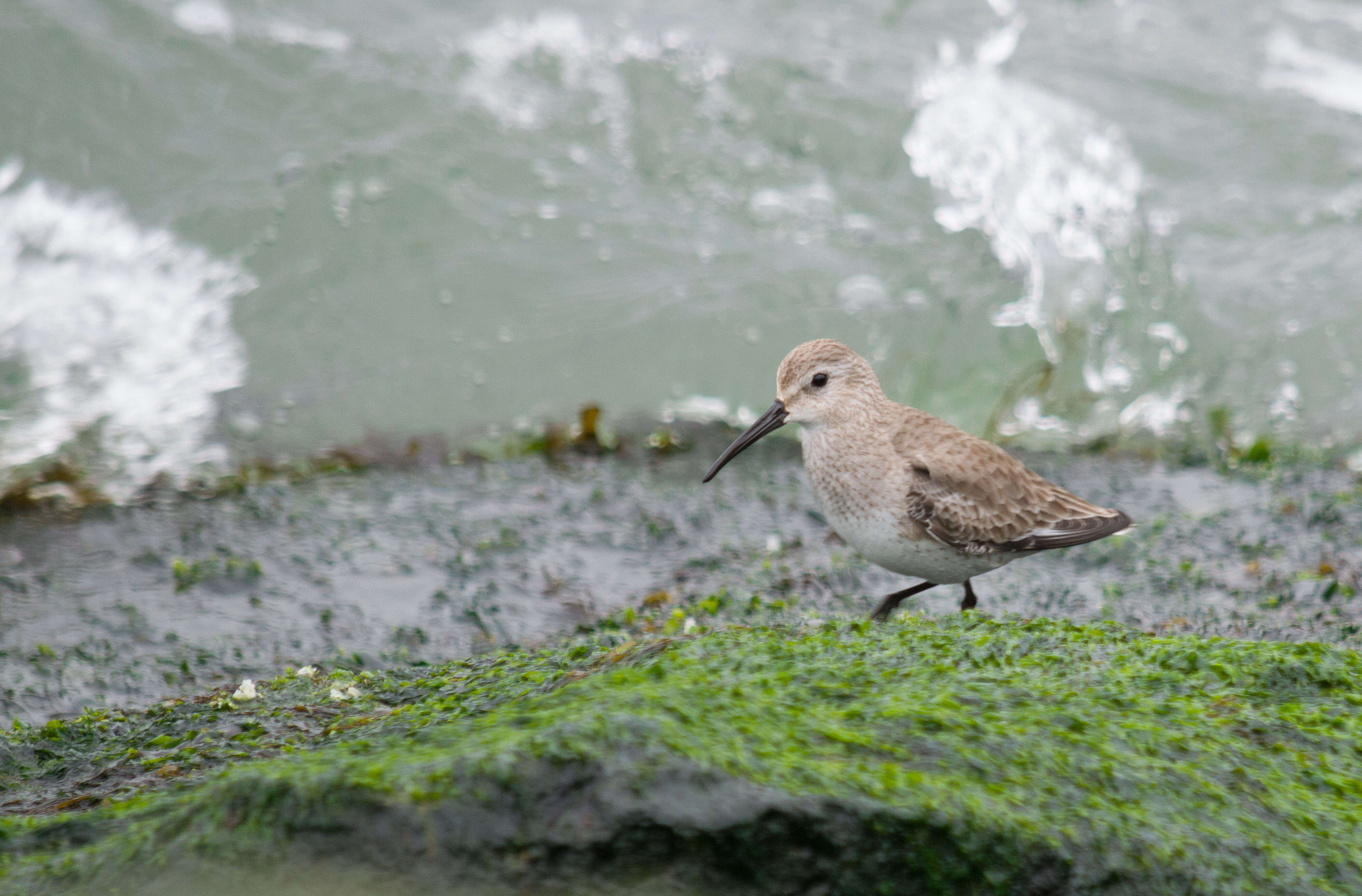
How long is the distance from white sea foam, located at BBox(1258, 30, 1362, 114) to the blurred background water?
597 mm

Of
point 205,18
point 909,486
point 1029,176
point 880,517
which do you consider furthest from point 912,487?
point 205,18

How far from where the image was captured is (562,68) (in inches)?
427

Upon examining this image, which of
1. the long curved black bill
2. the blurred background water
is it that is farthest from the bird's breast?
the blurred background water

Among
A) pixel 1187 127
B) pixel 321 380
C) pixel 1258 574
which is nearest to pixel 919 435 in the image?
pixel 1258 574

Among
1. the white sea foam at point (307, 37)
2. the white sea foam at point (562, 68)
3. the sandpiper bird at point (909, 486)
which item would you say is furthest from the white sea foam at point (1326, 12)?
the sandpiper bird at point (909, 486)

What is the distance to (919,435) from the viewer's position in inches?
194

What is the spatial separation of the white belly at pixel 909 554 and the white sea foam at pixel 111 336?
428 centimetres

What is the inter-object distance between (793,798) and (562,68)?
9.72 m

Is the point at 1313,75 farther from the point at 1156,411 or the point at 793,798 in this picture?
the point at 793,798

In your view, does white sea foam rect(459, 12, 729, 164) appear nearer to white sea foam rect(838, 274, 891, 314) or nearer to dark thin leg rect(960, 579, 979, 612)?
white sea foam rect(838, 274, 891, 314)

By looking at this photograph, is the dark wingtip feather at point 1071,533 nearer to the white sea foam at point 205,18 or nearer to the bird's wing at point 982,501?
the bird's wing at point 982,501

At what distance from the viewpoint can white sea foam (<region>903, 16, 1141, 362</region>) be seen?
9.32 metres

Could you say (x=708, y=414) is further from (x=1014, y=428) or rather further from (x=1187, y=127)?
(x=1187, y=127)

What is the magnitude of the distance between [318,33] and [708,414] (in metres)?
5.57
